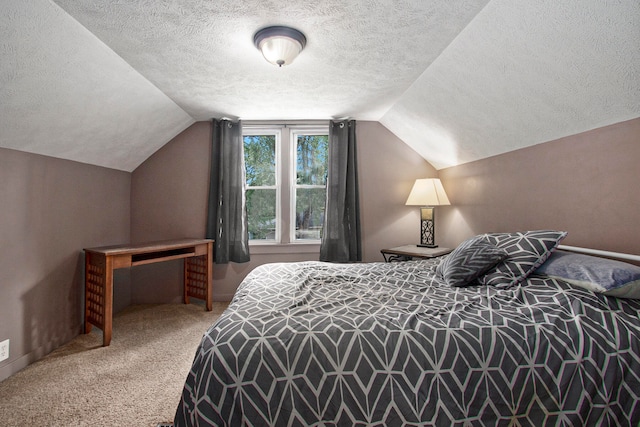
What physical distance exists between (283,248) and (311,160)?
46.3 inches

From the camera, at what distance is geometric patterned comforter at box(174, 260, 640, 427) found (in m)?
1.08

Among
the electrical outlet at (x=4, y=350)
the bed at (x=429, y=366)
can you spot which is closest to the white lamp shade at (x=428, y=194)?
the bed at (x=429, y=366)

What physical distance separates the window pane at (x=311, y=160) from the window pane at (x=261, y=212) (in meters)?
0.44

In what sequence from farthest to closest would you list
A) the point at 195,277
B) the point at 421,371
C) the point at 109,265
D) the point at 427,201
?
the point at 195,277
the point at 427,201
the point at 109,265
the point at 421,371

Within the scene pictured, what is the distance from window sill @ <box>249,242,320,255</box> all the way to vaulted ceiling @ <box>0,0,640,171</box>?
1.70 meters

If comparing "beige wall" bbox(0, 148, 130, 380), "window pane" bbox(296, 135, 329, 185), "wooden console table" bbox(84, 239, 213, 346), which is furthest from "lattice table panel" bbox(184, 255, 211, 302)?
"window pane" bbox(296, 135, 329, 185)

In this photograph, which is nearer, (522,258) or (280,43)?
(522,258)

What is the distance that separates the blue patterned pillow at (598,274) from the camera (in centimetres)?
135

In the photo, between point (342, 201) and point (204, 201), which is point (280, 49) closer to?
point (342, 201)

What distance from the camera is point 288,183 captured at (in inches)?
146

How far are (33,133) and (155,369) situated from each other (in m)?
1.89

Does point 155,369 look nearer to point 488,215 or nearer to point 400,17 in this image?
point 400,17

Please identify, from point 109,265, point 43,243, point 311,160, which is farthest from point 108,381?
point 311,160

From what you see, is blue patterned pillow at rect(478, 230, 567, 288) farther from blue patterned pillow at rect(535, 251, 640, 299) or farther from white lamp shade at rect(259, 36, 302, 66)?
white lamp shade at rect(259, 36, 302, 66)
